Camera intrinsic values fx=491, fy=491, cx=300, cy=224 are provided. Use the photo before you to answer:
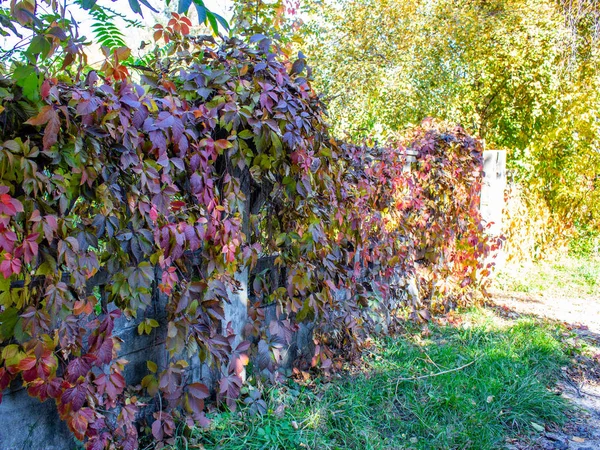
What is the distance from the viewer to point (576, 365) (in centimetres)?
360

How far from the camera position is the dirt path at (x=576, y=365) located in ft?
8.87

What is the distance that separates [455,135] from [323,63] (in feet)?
12.1

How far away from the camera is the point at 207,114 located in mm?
2178

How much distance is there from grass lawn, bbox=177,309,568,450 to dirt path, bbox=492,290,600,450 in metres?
0.09

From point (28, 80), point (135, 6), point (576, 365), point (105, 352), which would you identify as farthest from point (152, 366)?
point (576, 365)

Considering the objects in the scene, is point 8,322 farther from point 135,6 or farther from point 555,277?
point 555,277

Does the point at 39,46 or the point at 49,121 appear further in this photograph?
the point at 49,121

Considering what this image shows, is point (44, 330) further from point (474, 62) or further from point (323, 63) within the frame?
point (474, 62)

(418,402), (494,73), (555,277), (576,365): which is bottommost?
(555,277)

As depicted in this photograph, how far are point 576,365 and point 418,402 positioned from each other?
152 cm

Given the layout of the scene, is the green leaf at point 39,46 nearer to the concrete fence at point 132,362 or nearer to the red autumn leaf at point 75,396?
the concrete fence at point 132,362

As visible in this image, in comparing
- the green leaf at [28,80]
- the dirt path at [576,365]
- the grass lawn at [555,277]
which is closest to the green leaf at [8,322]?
the green leaf at [28,80]

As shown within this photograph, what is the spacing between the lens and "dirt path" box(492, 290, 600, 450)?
8.87 ft

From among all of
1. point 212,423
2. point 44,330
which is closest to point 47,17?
point 44,330
